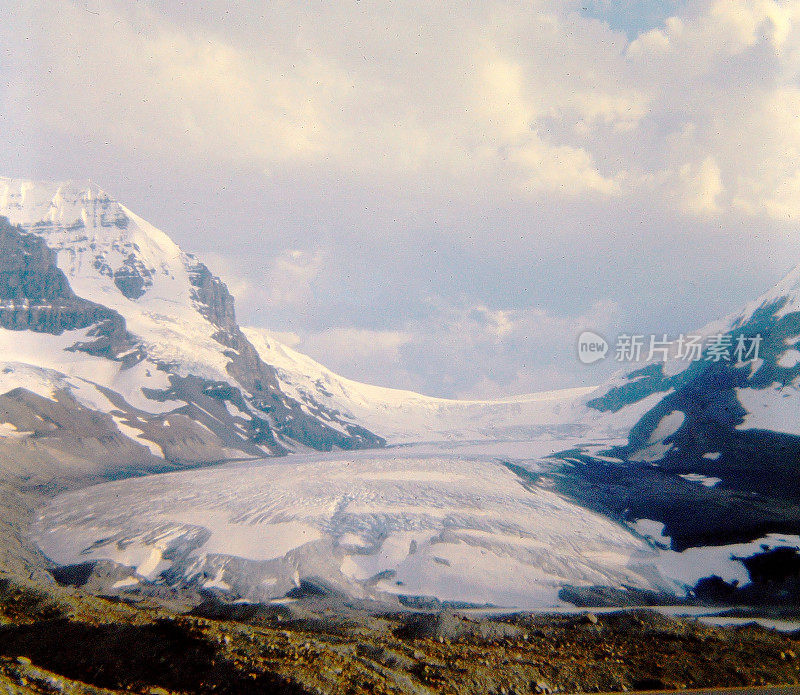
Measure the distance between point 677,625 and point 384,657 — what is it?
18730 mm

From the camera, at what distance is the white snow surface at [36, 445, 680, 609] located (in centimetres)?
3522

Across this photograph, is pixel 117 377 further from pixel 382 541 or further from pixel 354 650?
pixel 354 650

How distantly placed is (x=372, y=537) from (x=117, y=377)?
126454 millimetres

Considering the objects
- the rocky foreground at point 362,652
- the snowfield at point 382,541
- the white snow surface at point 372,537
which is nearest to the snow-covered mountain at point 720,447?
the snowfield at point 382,541

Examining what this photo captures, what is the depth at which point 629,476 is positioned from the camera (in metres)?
67.1

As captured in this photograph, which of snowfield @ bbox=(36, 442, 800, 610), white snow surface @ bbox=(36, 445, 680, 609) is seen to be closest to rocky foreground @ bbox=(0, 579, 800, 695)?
snowfield @ bbox=(36, 442, 800, 610)

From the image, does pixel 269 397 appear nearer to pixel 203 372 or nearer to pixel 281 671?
pixel 203 372

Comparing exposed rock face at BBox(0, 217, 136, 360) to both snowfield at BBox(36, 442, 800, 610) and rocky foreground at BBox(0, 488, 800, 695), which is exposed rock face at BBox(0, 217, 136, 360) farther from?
rocky foreground at BBox(0, 488, 800, 695)

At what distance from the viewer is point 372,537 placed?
41312mm

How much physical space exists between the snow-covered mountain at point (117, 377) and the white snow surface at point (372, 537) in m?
44.2

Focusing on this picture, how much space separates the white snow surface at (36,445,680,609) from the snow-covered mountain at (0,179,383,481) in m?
44.2

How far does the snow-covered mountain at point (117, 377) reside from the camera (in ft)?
312

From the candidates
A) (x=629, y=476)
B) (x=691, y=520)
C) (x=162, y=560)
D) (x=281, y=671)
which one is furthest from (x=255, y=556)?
(x=629, y=476)

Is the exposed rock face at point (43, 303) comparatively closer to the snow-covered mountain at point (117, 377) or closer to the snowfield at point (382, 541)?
the snow-covered mountain at point (117, 377)
